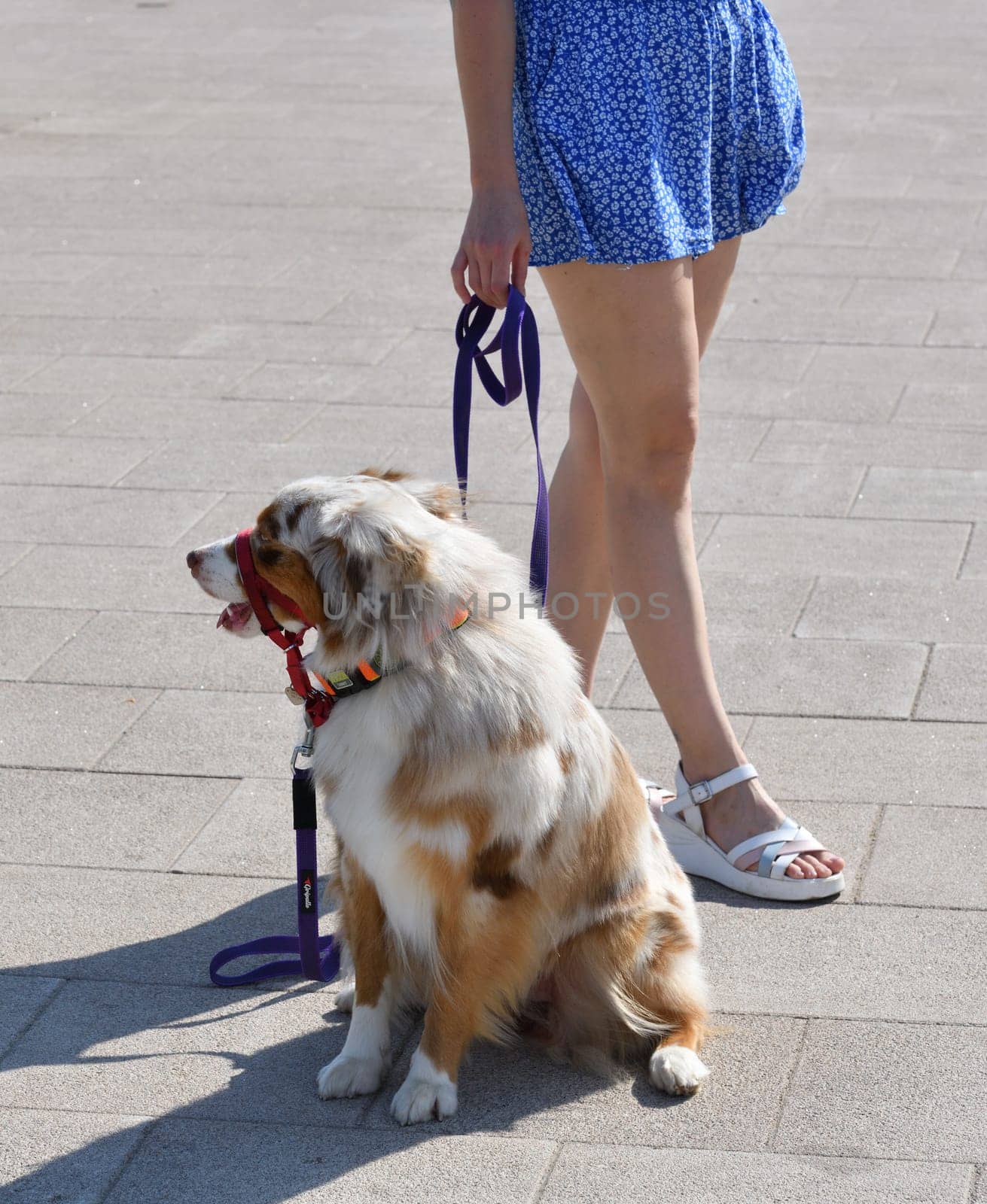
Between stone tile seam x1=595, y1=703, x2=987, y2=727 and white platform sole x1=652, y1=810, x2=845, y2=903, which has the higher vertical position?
white platform sole x1=652, y1=810, x2=845, y2=903

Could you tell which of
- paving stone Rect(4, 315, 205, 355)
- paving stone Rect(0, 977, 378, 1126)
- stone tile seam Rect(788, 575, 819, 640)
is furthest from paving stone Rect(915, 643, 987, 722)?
paving stone Rect(4, 315, 205, 355)

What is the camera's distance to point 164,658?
4.93 meters

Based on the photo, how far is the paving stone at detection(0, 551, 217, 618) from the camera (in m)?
5.27

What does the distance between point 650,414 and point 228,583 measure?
44.0 inches

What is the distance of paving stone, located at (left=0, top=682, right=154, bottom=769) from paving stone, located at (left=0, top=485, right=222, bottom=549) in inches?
41.3

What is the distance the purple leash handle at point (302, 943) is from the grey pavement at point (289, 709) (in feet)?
0.17

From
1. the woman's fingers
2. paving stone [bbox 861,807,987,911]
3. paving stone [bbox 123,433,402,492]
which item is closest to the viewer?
the woman's fingers

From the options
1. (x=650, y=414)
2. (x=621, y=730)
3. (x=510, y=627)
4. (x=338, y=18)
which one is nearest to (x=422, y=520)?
(x=510, y=627)

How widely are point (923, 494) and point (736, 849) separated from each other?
2533mm

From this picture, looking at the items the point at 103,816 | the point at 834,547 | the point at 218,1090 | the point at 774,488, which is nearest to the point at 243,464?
the point at 774,488

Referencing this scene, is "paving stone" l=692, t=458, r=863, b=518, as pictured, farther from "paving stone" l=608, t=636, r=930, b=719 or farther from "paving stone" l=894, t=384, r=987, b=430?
"paving stone" l=608, t=636, r=930, b=719

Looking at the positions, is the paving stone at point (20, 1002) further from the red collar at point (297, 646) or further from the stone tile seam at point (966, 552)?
the stone tile seam at point (966, 552)

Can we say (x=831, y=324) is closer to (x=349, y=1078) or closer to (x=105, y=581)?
(x=105, y=581)

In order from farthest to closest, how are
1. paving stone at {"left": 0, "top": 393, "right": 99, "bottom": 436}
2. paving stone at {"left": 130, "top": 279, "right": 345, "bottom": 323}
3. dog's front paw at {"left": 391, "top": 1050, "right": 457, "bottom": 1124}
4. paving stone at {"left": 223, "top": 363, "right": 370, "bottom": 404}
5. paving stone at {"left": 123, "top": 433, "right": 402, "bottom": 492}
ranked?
paving stone at {"left": 130, "top": 279, "right": 345, "bottom": 323} → paving stone at {"left": 223, "top": 363, "right": 370, "bottom": 404} → paving stone at {"left": 0, "top": 393, "right": 99, "bottom": 436} → paving stone at {"left": 123, "top": 433, "right": 402, "bottom": 492} → dog's front paw at {"left": 391, "top": 1050, "right": 457, "bottom": 1124}
